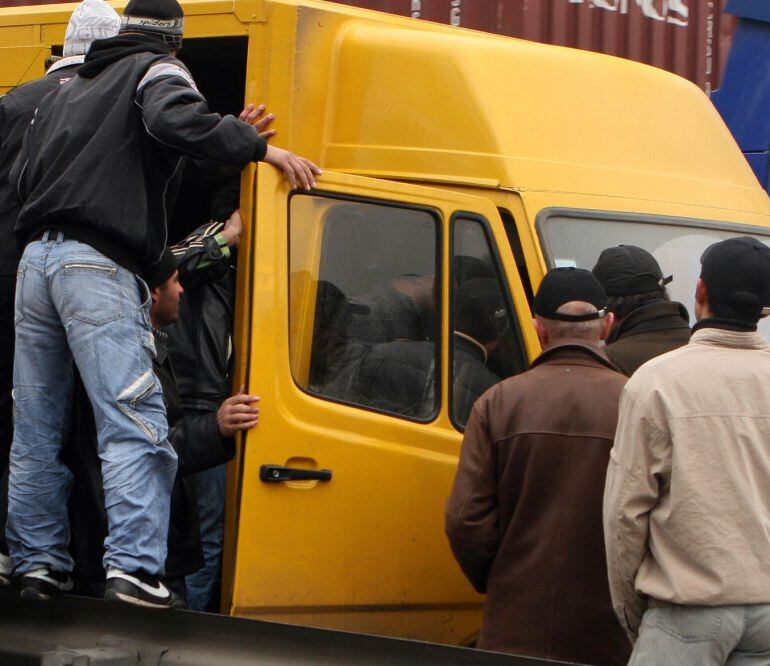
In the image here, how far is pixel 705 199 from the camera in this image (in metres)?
4.28

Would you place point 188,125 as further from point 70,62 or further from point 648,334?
point 648,334

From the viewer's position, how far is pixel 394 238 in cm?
366

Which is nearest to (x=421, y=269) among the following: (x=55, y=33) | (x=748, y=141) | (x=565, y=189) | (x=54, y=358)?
(x=565, y=189)

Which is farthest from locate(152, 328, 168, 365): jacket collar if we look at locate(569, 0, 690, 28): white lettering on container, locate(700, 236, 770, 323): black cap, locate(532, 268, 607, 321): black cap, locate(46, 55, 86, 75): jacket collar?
locate(569, 0, 690, 28): white lettering on container

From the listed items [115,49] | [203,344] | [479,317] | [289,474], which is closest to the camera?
[289,474]

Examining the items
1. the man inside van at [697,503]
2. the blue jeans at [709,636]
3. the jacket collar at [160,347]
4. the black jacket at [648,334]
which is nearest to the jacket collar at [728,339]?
the man inside van at [697,503]

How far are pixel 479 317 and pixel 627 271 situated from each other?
1.62 feet

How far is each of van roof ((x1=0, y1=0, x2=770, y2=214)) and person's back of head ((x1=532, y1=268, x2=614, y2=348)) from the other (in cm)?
67

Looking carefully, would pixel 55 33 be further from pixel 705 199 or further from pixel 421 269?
pixel 705 199

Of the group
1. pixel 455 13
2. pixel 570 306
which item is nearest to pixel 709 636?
pixel 570 306

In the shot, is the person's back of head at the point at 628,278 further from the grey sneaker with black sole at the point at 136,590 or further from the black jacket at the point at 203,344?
the grey sneaker with black sole at the point at 136,590

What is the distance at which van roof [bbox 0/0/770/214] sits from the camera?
12.4 feet

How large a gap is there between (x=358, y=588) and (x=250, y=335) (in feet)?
2.52

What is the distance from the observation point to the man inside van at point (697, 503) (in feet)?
8.55
